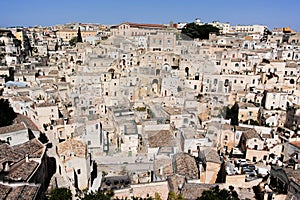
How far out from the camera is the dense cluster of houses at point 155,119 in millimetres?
17203

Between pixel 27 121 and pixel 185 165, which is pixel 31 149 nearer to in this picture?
pixel 27 121

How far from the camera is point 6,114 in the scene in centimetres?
2533

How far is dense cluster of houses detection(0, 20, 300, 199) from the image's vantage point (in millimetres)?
17203

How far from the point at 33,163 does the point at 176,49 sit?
30150 mm

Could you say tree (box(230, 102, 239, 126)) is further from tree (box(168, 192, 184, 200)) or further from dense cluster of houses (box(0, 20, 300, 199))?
tree (box(168, 192, 184, 200))

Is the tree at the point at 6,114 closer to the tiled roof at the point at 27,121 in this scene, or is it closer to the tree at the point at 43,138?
the tiled roof at the point at 27,121

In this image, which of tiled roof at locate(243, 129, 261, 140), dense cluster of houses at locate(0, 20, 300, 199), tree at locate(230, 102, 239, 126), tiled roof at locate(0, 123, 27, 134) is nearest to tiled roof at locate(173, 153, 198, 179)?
dense cluster of houses at locate(0, 20, 300, 199)

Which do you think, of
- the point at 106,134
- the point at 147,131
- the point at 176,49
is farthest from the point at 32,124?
the point at 176,49

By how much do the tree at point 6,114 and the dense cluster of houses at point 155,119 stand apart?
33.0 inches

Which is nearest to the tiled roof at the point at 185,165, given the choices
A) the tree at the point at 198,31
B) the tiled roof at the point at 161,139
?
the tiled roof at the point at 161,139

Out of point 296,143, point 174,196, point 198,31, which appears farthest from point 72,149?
point 198,31

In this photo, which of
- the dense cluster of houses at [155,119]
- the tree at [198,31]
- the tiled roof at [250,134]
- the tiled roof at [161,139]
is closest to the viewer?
the dense cluster of houses at [155,119]

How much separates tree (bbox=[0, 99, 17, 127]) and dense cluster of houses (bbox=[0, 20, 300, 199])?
84cm

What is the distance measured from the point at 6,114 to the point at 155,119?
13.9 meters
